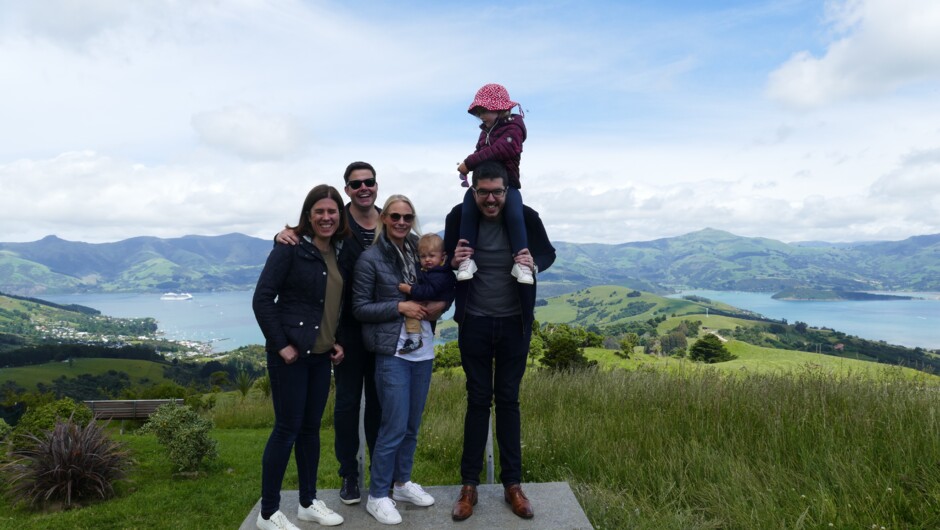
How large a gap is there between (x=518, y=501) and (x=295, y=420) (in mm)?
1554

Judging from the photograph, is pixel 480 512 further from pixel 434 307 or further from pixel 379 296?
pixel 379 296

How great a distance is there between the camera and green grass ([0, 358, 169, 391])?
6762cm

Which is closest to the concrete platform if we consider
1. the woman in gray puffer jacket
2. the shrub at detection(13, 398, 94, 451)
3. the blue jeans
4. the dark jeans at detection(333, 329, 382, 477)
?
the woman in gray puffer jacket

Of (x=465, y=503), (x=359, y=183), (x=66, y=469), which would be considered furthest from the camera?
(x=66, y=469)

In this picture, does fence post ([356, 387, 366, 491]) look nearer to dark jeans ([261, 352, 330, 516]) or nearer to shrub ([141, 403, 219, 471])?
dark jeans ([261, 352, 330, 516])

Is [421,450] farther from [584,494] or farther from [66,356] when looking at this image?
[66,356]

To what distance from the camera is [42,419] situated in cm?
769

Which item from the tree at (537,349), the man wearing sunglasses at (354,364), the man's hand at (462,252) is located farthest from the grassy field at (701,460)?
the tree at (537,349)

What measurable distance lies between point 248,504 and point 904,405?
668cm

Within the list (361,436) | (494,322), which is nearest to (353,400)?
(361,436)

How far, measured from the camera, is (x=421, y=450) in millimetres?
7281

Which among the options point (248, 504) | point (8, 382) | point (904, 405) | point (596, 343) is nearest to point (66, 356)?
point (8, 382)

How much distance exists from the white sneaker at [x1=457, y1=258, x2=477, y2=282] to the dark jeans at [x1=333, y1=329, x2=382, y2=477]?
2.68 ft

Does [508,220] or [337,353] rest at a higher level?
[508,220]
